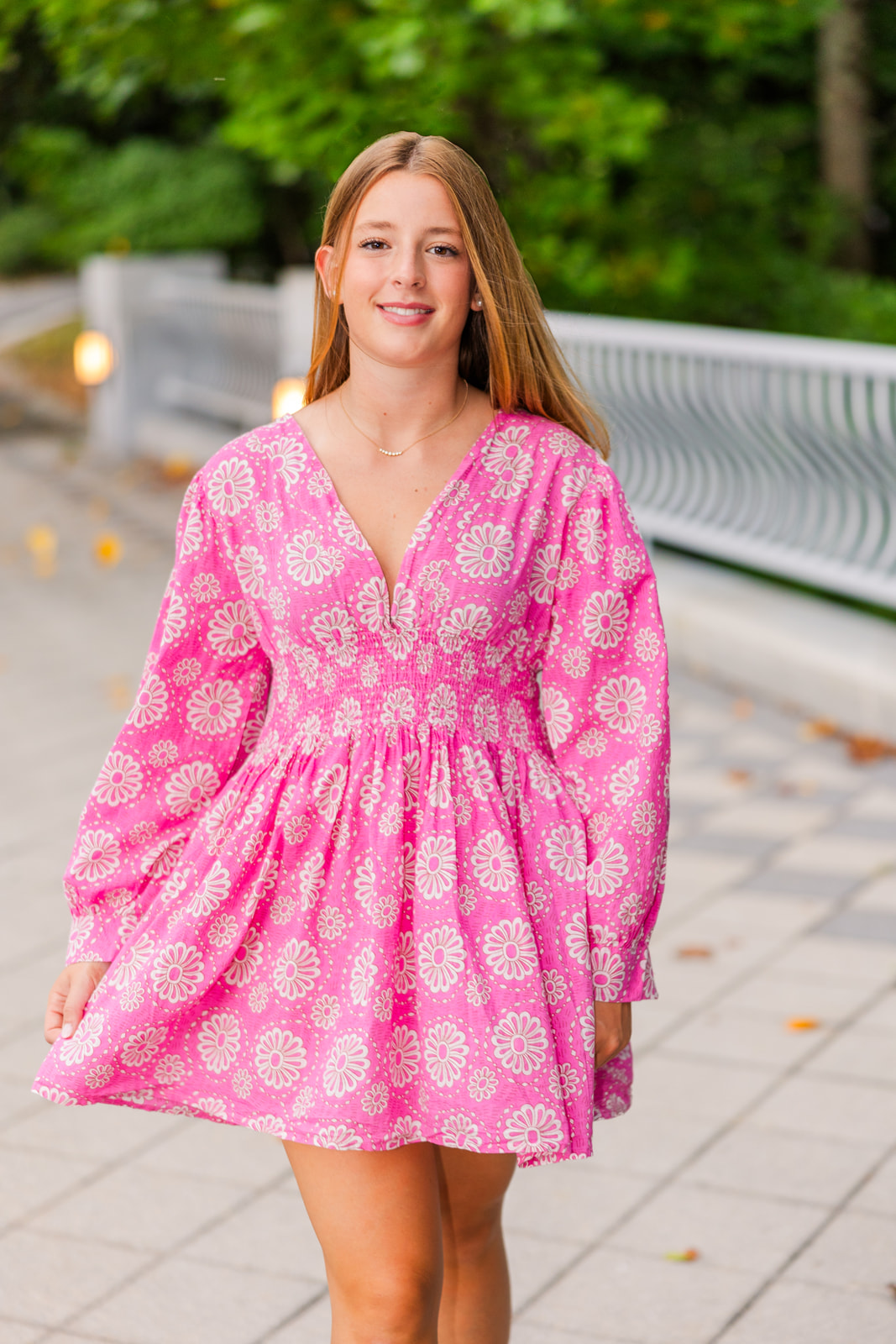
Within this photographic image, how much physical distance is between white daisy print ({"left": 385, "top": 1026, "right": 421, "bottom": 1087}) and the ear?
0.98 metres

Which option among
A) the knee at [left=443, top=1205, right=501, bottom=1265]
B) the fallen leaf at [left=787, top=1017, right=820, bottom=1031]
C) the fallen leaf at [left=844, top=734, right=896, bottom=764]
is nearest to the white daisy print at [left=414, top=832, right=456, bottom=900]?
the knee at [left=443, top=1205, right=501, bottom=1265]

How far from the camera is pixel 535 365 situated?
89.7 inches

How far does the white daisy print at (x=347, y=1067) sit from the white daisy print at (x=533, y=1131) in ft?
0.62

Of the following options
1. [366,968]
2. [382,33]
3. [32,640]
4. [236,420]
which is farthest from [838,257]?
[366,968]

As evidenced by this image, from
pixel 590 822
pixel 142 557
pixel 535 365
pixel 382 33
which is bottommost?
pixel 142 557

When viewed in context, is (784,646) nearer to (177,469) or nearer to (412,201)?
(412,201)

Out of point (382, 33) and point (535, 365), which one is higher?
point (382, 33)

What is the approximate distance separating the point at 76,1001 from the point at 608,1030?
71 centimetres

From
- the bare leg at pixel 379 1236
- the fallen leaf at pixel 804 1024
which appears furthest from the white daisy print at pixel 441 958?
the fallen leaf at pixel 804 1024

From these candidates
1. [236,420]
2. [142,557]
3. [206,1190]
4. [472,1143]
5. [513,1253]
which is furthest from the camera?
[236,420]

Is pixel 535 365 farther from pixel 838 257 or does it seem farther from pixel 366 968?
pixel 838 257

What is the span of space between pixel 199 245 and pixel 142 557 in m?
8.33

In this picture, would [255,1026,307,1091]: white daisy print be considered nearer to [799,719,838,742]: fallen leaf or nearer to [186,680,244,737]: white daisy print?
[186,680,244,737]: white daisy print

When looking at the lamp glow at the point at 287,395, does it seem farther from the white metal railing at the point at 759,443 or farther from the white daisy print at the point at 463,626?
the white daisy print at the point at 463,626
